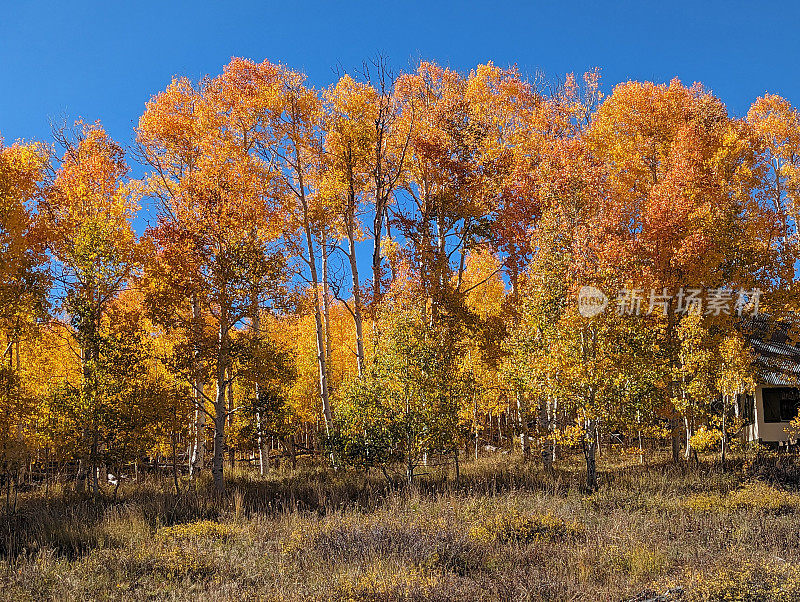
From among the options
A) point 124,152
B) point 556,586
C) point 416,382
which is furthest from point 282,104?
point 556,586

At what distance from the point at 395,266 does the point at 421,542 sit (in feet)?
37.3

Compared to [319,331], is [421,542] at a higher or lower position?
lower

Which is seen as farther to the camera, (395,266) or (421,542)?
(395,266)

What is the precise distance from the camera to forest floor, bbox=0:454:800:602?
26.3 ft

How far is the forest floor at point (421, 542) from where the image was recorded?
315 inches

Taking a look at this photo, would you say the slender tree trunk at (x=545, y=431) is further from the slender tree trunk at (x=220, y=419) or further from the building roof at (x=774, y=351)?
the slender tree trunk at (x=220, y=419)

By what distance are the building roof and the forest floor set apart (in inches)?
249

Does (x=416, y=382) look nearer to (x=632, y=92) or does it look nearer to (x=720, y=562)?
(x=720, y=562)

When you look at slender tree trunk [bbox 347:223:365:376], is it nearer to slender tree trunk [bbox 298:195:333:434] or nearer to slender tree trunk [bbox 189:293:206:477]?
slender tree trunk [bbox 298:195:333:434]

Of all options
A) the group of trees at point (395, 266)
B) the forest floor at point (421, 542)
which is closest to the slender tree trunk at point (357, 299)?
the group of trees at point (395, 266)

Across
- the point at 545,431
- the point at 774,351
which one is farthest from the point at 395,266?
the point at 774,351

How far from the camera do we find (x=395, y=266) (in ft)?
66.1

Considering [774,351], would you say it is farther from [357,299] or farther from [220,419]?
[220,419]

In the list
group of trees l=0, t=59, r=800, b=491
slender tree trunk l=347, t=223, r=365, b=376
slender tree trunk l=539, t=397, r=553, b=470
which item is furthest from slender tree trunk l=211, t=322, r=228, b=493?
slender tree trunk l=539, t=397, r=553, b=470
